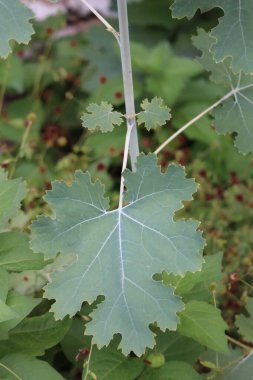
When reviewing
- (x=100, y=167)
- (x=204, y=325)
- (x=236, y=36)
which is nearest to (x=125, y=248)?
(x=204, y=325)

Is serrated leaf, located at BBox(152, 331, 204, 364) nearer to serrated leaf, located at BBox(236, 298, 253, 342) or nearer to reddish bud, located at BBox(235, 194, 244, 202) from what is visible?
serrated leaf, located at BBox(236, 298, 253, 342)

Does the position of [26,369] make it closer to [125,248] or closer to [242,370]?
[125,248]

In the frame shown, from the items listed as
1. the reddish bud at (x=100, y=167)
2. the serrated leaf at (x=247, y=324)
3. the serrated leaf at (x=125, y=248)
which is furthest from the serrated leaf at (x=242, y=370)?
the reddish bud at (x=100, y=167)

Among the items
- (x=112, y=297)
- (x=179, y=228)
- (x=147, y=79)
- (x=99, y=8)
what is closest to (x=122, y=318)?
(x=112, y=297)

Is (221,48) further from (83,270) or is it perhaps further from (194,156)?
(194,156)

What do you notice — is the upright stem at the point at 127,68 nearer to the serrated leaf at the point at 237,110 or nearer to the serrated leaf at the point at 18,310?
the serrated leaf at the point at 237,110
